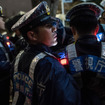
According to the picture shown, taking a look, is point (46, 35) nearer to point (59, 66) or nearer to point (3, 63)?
point (59, 66)

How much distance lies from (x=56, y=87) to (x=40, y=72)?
21 centimetres

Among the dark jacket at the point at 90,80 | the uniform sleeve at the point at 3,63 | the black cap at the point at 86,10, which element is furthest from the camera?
the uniform sleeve at the point at 3,63

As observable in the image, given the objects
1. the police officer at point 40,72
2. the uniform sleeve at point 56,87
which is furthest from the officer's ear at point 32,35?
the uniform sleeve at point 56,87

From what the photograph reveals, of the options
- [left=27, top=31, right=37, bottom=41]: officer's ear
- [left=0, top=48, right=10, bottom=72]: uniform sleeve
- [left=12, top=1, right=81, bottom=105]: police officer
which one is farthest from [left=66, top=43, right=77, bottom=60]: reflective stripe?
[left=0, top=48, right=10, bottom=72]: uniform sleeve

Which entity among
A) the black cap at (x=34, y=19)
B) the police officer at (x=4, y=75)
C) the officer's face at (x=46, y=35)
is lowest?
the police officer at (x=4, y=75)

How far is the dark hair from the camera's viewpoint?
1.52 meters

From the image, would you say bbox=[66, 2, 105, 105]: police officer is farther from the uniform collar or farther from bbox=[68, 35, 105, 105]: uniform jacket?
the uniform collar

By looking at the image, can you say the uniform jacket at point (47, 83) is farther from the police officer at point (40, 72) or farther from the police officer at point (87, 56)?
the police officer at point (87, 56)

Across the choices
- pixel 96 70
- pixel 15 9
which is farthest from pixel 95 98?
pixel 15 9

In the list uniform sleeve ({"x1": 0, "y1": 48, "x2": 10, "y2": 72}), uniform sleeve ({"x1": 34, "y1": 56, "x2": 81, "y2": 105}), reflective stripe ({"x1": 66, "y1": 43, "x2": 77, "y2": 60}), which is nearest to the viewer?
uniform sleeve ({"x1": 34, "y1": 56, "x2": 81, "y2": 105})

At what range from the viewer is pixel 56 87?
47.9 inches

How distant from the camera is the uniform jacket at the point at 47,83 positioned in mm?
1213

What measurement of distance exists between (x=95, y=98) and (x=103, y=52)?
46 centimetres

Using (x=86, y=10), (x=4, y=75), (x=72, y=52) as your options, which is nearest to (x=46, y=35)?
(x=72, y=52)
